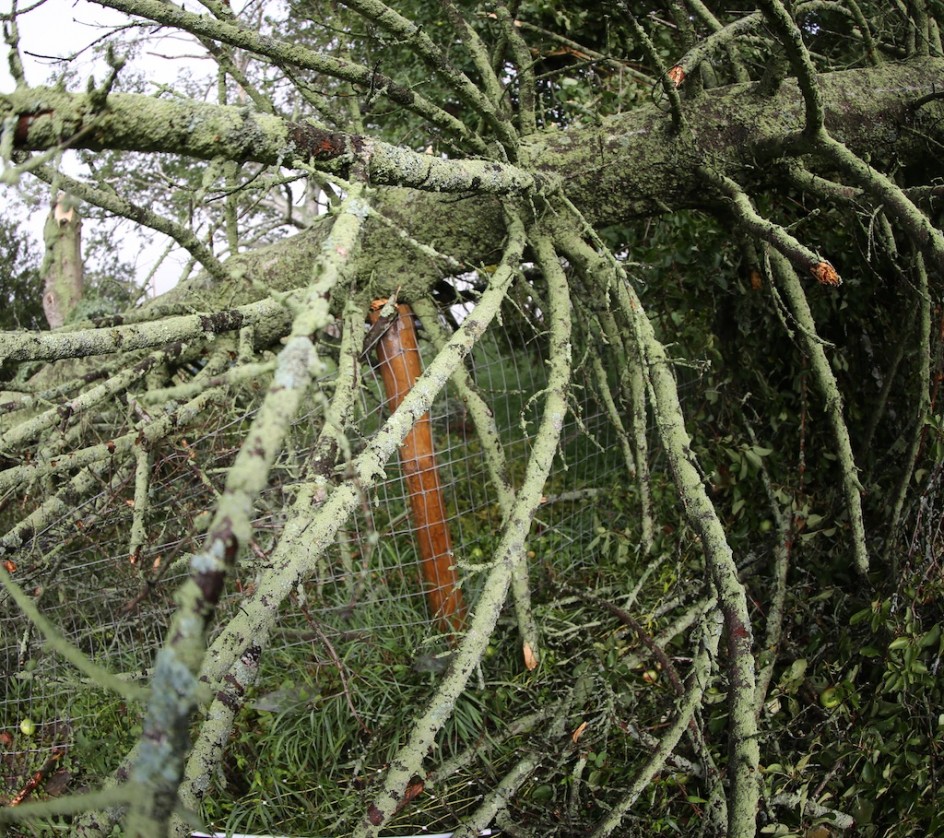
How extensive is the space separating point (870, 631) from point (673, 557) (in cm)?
79

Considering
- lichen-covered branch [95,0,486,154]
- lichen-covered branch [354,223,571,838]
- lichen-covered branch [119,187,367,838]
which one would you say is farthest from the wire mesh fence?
lichen-covered branch [119,187,367,838]

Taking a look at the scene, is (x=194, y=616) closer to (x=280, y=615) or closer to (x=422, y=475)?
(x=422, y=475)

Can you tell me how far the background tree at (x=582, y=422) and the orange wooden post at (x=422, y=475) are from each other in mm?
59

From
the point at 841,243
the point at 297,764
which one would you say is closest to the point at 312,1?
the point at 841,243

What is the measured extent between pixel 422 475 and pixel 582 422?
Result: 70cm

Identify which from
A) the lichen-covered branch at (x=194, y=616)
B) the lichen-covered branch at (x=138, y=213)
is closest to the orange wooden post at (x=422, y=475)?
the lichen-covered branch at (x=138, y=213)

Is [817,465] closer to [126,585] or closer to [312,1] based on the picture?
[126,585]

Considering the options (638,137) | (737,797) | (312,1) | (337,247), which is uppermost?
(312,1)

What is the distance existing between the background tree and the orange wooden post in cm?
6

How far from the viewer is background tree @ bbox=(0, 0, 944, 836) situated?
1.54 meters

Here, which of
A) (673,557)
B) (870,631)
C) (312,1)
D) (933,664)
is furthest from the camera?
(312,1)

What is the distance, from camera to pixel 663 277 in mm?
3551

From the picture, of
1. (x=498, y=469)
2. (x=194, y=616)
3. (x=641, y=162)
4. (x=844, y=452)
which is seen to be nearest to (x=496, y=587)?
(x=498, y=469)

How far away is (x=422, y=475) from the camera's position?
114 inches
